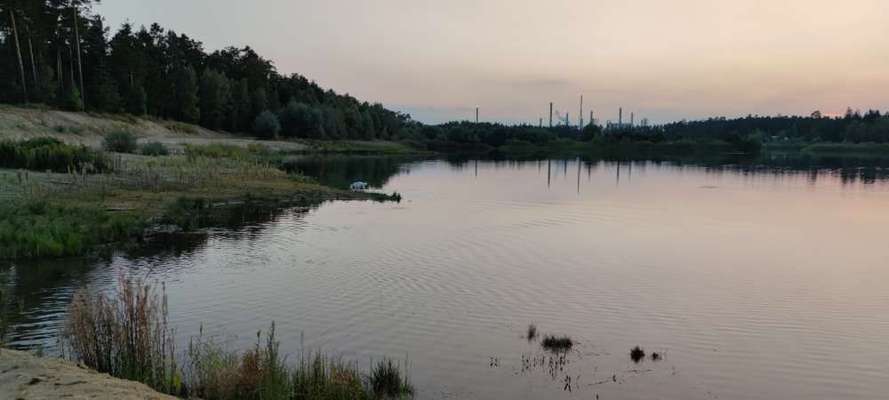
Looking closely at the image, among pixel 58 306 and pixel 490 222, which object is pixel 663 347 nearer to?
pixel 58 306

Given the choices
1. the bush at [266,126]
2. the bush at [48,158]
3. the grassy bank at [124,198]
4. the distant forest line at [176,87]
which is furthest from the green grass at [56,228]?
the bush at [266,126]

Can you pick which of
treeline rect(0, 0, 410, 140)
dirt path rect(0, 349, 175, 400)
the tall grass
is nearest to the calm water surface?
the tall grass

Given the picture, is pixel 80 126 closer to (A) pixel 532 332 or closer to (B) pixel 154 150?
(B) pixel 154 150

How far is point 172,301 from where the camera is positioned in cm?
1560

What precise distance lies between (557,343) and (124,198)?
917 inches

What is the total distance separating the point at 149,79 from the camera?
98.0 m

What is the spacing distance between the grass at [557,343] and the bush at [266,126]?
10367 centimetres

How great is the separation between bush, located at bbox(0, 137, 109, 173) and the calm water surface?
14029 mm

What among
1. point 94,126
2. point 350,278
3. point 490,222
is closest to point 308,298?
point 350,278

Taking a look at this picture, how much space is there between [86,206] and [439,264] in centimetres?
1444

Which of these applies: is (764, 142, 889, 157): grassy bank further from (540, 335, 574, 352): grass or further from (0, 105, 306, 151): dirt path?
(540, 335, 574, 352): grass

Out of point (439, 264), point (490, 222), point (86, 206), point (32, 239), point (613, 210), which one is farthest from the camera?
point (613, 210)

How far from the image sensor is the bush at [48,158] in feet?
115

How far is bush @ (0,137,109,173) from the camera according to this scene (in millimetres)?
35125
